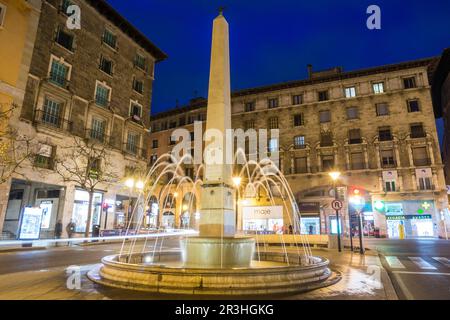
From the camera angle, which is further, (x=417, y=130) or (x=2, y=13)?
(x=417, y=130)

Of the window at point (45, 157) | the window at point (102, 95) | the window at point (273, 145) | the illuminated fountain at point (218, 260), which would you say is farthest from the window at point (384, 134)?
the window at point (45, 157)

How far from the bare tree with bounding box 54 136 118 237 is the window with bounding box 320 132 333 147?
2496 centimetres

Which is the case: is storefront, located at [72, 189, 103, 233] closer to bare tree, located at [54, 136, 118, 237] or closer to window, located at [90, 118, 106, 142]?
bare tree, located at [54, 136, 118, 237]

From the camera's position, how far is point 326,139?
127 feet

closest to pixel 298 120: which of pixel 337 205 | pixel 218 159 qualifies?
pixel 337 205

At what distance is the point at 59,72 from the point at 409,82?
37.2 meters

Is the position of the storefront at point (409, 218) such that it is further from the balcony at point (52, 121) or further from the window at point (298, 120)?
the balcony at point (52, 121)

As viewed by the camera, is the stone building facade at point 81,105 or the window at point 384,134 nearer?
the stone building facade at point 81,105

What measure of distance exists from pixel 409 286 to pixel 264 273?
4.33m

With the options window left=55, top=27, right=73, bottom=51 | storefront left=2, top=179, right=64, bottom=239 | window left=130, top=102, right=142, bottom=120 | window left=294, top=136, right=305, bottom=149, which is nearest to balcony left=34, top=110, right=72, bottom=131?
storefront left=2, top=179, right=64, bottom=239

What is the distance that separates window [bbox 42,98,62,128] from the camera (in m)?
23.6

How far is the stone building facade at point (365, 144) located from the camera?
33562mm

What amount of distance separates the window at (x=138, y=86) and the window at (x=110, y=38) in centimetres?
404

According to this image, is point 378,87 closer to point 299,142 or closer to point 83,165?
point 299,142
